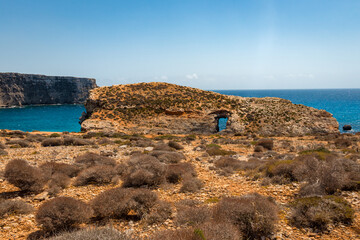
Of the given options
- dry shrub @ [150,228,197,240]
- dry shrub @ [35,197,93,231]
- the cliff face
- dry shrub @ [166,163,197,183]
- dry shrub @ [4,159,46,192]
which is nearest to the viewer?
dry shrub @ [150,228,197,240]

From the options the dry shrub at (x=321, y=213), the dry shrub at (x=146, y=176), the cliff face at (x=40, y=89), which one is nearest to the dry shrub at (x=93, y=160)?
the dry shrub at (x=146, y=176)

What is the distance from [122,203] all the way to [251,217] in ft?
11.0

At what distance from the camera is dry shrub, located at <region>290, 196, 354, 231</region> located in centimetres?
486

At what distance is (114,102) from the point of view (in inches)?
1570

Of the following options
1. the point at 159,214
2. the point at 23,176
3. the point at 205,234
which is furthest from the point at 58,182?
the point at 205,234

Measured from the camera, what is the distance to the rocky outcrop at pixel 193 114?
34281mm

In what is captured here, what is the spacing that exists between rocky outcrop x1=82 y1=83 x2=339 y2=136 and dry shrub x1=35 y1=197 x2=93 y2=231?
93.2ft

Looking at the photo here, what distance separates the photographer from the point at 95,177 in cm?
854

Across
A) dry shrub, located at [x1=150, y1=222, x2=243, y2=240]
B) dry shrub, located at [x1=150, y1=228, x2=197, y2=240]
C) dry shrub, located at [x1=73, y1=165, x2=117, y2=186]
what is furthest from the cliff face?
dry shrub, located at [x1=150, y1=222, x2=243, y2=240]

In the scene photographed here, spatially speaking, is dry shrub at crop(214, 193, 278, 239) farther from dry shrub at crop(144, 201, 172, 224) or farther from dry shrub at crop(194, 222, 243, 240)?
dry shrub at crop(144, 201, 172, 224)

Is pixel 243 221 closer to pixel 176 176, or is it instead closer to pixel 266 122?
pixel 176 176

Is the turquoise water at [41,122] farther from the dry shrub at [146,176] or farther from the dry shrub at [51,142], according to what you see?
the dry shrub at [146,176]

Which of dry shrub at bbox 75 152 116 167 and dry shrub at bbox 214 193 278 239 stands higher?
dry shrub at bbox 214 193 278 239

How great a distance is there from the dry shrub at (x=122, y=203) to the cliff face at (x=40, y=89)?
16337 centimetres
